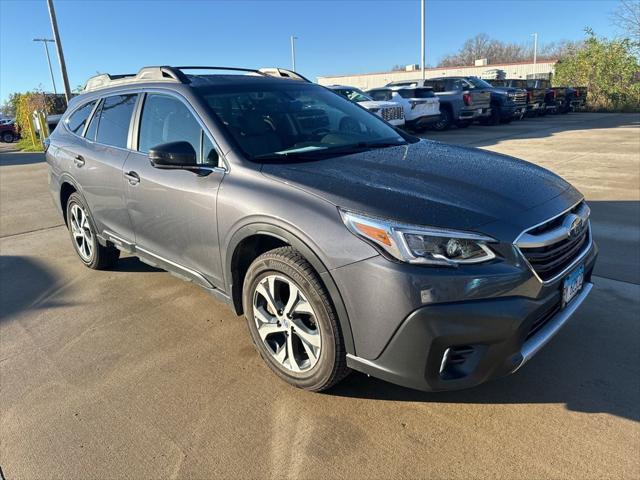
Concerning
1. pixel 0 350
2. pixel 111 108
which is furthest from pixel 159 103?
pixel 0 350

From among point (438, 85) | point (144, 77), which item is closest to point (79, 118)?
point (144, 77)

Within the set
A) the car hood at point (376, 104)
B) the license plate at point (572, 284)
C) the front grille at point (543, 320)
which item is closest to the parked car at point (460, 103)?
the car hood at point (376, 104)

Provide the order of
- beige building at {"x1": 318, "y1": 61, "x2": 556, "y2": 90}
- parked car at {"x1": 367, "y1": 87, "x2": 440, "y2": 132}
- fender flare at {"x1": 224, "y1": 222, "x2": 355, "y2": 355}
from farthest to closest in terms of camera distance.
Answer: beige building at {"x1": 318, "y1": 61, "x2": 556, "y2": 90}
parked car at {"x1": 367, "y1": 87, "x2": 440, "y2": 132}
fender flare at {"x1": 224, "y1": 222, "x2": 355, "y2": 355}

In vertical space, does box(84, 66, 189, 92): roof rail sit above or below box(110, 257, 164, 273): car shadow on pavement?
above

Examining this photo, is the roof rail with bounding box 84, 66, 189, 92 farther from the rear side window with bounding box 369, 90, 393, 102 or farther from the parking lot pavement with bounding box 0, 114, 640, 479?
the rear side window with bounding box 369, 90, 393, 102

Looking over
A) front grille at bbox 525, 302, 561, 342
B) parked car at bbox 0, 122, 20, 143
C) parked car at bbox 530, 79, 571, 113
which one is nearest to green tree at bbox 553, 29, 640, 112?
parked car at bbox 530, 79, 571, 113

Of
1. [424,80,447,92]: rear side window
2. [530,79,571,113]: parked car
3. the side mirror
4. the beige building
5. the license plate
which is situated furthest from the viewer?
the beige building

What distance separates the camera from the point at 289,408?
8.89 ft

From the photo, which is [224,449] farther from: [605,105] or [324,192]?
[605,105]

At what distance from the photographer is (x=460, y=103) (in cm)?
1811

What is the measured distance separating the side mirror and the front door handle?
752 millimetres

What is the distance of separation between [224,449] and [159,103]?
8.20ft

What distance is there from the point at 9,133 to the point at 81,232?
102 ft

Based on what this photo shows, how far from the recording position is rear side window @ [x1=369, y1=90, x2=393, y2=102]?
1711 cm
